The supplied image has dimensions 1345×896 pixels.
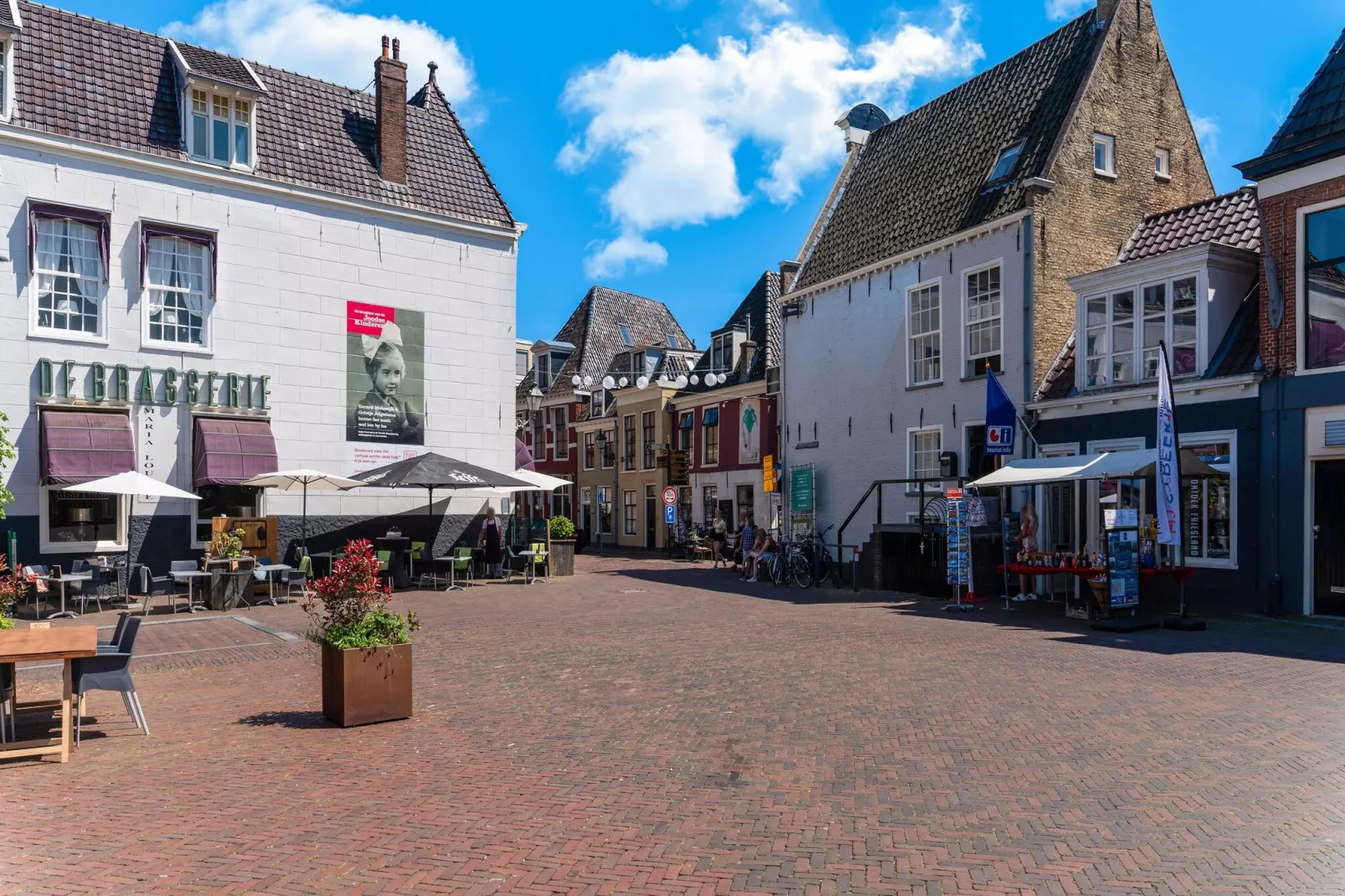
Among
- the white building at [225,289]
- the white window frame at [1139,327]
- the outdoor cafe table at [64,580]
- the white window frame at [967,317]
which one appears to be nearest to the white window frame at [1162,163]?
the white window frame at [967,317]

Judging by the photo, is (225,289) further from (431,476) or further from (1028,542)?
(1028,542)

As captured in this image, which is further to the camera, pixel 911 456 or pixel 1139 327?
pixel 911 456

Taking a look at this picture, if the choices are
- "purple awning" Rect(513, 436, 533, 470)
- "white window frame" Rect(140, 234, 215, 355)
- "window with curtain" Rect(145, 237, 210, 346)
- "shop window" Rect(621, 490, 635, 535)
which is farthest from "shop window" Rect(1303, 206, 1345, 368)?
"shop window" Rect(621, 490, 635, 535)

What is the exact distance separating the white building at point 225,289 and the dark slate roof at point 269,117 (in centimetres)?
5

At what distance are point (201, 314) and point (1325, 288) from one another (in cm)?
1981

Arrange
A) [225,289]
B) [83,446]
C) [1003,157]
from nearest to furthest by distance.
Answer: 1. [83,446]
2. [225,289]
3. [1003,157]

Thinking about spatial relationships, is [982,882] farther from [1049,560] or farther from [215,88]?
[215,88]

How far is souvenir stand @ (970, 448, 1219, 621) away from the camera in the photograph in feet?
43.9

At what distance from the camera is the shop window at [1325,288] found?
1353 cm

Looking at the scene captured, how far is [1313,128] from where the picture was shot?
13.8 meters

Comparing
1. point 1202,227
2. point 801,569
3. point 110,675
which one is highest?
point 1202,227

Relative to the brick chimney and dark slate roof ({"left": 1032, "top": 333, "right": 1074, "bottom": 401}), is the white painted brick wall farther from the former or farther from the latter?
dark slate roof ({"left": 1032, "top": 333, "right": 1074, "bottom": 401})

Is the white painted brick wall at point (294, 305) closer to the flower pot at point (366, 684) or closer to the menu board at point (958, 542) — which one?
the menu board at point (958, 542)

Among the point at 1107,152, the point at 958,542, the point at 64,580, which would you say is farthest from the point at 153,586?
the point at 1107,152
